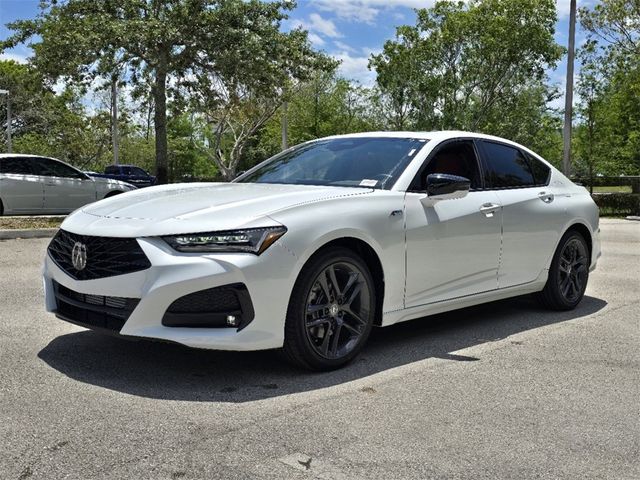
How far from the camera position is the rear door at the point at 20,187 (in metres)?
15.5

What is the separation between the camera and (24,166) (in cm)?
1575

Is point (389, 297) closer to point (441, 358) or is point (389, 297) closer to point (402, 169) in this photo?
point (441, 358)

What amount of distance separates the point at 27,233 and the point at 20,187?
3225 millimetres

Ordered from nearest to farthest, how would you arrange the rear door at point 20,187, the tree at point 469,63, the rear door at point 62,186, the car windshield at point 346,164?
1. the car windshield at point 346,164
2. the rear door at point 20,187
3. the rear door at point 62,186
4. the tree at point 469,63

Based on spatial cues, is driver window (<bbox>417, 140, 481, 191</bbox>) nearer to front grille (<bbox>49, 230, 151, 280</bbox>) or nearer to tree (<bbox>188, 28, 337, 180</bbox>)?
front grille (<bbox>49, 230, 151, 280</bbox>)

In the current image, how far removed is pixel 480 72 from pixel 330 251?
35.7 metres

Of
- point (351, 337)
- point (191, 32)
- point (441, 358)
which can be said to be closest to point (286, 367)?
point (351, 337)

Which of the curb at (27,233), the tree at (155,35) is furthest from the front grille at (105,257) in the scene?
the tree at (155,35)

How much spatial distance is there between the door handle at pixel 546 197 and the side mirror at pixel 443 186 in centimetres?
148

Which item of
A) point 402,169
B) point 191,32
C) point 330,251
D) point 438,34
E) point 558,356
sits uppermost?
point 438,34

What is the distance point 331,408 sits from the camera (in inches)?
152

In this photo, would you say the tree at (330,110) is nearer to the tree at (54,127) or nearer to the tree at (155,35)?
the tree at (54,127)

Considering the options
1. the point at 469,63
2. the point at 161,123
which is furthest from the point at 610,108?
the point at 161,123

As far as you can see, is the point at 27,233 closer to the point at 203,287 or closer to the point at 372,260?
the point at 372,260
